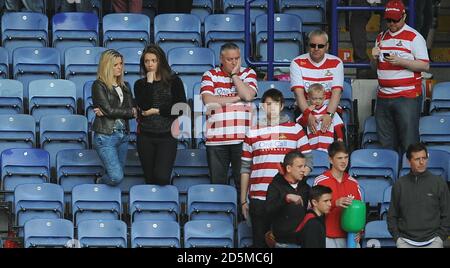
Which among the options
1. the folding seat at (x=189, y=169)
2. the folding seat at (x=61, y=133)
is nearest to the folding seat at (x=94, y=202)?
the folding seat at (x=189, y=169)

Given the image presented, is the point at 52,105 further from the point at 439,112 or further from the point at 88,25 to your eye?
the point at 439,112

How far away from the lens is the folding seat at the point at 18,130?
53.0 feet

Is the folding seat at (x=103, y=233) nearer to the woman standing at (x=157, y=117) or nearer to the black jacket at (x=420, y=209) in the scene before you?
the woman standing at (x=157, y=117)

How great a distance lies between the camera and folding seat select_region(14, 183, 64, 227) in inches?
604

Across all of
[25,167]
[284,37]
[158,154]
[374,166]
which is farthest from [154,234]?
[284,37]

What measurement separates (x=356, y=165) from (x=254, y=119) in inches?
41.8

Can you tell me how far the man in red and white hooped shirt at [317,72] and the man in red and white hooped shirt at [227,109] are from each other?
0.41 m

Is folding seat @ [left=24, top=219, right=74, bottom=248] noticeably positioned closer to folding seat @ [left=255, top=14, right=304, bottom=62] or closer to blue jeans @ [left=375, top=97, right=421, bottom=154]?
blue jeans @ [left=375, top=97, right=421, bottom=154]

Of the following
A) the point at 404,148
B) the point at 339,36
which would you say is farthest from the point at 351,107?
the point at 339,36

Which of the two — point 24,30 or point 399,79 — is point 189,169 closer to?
point 399,79

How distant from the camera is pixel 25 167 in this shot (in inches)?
621

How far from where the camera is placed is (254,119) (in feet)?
50.5

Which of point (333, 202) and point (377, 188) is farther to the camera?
point (377, 188)

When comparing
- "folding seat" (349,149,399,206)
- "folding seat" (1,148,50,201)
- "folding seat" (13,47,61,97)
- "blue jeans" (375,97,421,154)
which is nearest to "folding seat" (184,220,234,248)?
"folding seat" (349,149,399,206)
